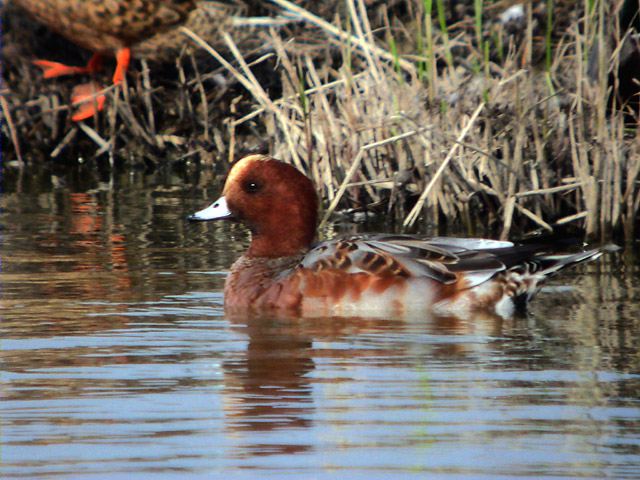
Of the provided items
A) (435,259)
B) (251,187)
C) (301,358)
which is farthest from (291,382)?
(251,187)

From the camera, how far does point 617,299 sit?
5.59 meters

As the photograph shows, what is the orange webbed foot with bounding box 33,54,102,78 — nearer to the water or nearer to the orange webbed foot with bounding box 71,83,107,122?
the orange webbed foot with bounding box 71,83,107,122

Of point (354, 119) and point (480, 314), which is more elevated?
point (354, 119)

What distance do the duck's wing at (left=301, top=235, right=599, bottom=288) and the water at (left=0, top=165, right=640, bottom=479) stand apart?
19 centimetres

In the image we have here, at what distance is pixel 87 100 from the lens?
33.4ft

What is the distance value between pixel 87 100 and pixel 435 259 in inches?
200

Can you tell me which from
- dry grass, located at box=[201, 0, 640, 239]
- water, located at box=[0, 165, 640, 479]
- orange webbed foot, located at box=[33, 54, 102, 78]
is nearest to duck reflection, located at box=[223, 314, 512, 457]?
water, located at box=[0, 165, 640, 479]

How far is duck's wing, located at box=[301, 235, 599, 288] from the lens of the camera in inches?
222

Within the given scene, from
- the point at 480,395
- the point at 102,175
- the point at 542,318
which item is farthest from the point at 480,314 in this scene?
the point at 102,175

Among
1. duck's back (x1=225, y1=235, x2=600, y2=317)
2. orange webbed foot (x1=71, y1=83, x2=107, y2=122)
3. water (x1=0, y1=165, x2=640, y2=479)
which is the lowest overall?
water (x1=0, y1=165, x2=640, y2=479)

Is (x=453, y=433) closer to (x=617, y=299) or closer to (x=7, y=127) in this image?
(x=617, y=299)

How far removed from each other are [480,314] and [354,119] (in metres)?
2.30

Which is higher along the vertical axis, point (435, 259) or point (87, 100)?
point (87, 100)

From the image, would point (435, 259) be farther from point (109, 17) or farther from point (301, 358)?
point (109, 17)
